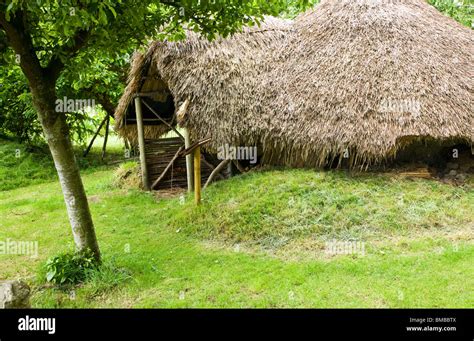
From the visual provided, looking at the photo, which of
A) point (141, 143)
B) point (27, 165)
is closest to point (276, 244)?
point (141, 143)

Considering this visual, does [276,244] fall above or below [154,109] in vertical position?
below

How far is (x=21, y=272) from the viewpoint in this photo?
6094mm

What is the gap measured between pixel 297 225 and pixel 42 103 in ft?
13.7

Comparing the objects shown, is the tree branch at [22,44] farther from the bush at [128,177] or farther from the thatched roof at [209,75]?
the bush at [128,177]

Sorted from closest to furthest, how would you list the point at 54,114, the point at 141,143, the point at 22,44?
the point at 22,44 < the point at 54,114 < the point at 141,143

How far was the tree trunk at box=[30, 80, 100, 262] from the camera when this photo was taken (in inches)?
206

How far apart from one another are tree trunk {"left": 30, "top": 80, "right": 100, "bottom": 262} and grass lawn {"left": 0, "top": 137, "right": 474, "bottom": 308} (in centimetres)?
59

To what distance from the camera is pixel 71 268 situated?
546cm

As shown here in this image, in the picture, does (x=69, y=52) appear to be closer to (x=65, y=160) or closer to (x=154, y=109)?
(x=65, y=160)

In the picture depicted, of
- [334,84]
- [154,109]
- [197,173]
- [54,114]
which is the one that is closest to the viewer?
[54,114]

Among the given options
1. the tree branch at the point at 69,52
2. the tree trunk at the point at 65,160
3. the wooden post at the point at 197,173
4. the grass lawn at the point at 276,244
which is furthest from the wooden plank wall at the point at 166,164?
the tree branch at the point at 69,52

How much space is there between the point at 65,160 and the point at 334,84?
221 inches

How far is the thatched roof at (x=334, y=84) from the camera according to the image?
25.9 ft

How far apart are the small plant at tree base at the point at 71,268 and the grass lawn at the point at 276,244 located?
18 cm
